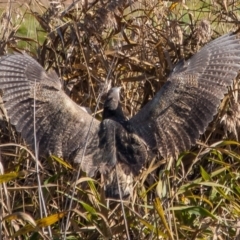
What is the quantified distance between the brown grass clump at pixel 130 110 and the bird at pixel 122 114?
10 centimetres

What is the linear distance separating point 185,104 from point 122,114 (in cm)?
35

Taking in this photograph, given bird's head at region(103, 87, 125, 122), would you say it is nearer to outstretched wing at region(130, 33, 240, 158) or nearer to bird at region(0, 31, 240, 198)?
bird at region(0, 31, 240, 198)

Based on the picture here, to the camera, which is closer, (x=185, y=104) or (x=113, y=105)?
(x=113, y=105)

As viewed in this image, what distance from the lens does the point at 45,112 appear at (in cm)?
486

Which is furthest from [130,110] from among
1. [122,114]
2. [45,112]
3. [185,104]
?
[45,112]

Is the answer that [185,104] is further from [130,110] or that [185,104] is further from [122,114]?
[130,110]

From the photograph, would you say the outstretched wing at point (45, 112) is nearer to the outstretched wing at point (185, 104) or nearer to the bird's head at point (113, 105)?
the bird's head at point (113, 105)

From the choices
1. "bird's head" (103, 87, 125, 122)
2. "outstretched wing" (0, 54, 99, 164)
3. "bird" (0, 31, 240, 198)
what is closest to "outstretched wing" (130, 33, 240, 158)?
Answer: "bird" (0, 31, 240, 198)

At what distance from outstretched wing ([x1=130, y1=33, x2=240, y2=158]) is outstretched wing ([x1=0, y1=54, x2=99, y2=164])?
31 centimetres

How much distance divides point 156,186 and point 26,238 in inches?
27.7

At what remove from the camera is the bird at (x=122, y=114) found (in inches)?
185

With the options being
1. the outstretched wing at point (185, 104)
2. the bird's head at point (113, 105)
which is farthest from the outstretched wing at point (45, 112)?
the outstretched wing at point (185, 104)

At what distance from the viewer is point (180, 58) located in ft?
17.2

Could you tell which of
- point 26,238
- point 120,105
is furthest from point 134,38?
point 26,238
